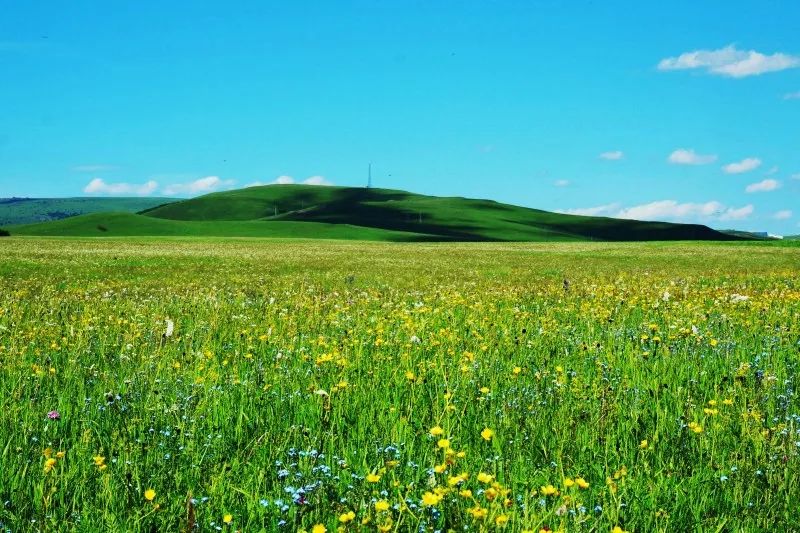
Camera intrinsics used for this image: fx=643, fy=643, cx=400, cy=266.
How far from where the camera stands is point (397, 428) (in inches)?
176

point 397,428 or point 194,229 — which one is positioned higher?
point 194,229

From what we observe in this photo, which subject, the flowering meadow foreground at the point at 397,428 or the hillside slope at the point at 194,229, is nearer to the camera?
the flowering meadow foreground at the point at 397,428

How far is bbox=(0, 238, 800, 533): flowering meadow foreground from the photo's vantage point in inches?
132

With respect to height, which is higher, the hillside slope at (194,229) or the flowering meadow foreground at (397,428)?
the hillside slope at (194,229)

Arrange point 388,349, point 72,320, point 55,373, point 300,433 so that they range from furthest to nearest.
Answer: point 72,320
point 388,349
point 55,373
point 300,433

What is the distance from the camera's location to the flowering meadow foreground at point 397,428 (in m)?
3.36

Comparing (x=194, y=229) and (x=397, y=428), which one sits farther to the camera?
(x=194, y=229)

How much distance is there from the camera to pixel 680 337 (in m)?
8.50

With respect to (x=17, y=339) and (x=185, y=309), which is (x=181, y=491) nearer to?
(x=17, y=339)

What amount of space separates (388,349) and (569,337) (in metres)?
2.50

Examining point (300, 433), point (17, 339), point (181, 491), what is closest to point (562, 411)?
point (300, 433)

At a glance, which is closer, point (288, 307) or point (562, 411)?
point (562, 411)

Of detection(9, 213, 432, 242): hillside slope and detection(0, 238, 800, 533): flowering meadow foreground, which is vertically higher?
detection(9, 213, 432, 242): hillside slope

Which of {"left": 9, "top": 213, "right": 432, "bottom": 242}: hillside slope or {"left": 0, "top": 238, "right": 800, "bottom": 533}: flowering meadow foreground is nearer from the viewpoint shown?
{"left": 0, "top": 238, "right": 800, "bottom": 533}: flowering meadow foreground
